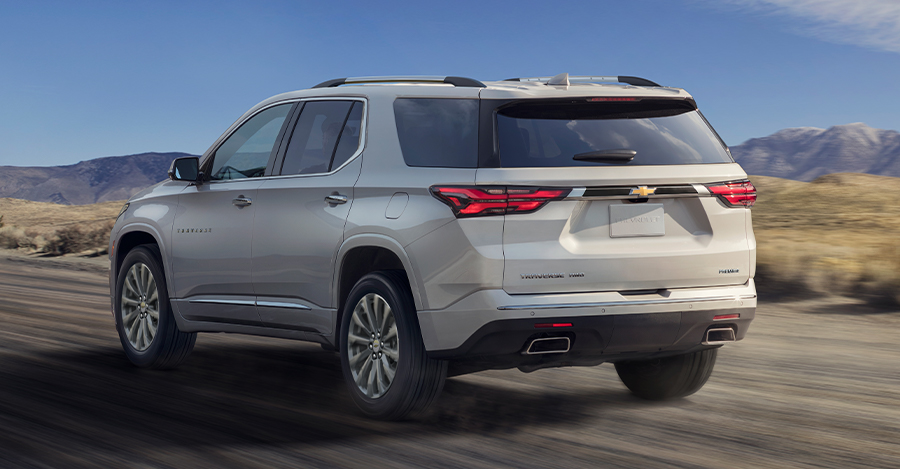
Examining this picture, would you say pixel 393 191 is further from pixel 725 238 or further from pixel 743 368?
pixel 743 368

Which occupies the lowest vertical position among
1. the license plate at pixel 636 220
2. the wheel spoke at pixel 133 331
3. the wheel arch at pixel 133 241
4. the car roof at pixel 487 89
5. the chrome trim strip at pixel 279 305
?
the wheel spoke at pixel 133 331

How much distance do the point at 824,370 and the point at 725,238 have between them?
2500 millimetres

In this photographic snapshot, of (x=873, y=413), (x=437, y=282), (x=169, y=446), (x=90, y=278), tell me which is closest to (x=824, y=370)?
(x=873, y=413)

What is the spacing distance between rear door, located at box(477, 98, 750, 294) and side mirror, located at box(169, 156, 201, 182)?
2700 mm

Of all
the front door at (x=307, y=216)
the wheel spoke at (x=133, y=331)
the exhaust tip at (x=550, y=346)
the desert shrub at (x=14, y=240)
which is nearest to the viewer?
the exhaust tip at (x=550, y=346)

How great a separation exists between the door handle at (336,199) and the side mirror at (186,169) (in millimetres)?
1532

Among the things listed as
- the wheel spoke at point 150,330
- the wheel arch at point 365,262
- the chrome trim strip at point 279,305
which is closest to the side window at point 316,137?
the wheel arch at point 365,262

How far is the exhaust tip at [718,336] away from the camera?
518 centimetres

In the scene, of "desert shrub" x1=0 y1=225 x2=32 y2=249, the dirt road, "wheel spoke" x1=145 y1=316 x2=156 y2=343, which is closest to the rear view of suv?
the dirt road

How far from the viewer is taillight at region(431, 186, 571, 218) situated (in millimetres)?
4750

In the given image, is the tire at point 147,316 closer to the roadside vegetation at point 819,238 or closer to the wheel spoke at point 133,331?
the wheel spoke at point 133,331

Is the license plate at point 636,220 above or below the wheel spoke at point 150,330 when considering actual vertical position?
above

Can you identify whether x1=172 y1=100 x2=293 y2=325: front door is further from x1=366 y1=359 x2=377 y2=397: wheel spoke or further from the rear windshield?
the rear windshield

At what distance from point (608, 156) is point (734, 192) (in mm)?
791
